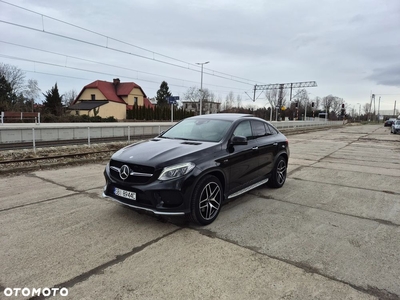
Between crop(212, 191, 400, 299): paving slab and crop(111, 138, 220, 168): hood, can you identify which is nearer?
crop(212, 191, 400, 299): paving slab

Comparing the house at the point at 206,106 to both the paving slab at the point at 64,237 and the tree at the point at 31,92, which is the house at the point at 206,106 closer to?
the tree at the point at 31,92

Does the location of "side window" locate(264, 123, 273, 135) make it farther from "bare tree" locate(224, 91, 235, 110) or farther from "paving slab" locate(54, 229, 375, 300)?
"bare tree" locate(224, 91, 235, 110)

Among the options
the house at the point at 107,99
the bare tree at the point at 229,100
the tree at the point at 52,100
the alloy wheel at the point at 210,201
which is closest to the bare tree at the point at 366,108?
the bare tree at the point at 229,100

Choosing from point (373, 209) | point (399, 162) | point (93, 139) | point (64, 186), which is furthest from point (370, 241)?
point (93, 139)

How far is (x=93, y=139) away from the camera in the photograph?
16.3 meters

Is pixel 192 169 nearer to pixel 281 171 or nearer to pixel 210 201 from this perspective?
pixel 210 201

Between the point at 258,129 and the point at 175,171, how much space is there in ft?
8.71

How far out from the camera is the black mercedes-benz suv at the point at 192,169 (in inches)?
146

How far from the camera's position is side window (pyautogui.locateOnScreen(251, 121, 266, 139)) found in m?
5.57

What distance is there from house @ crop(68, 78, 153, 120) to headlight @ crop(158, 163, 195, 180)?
168 feet

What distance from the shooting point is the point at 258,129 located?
18.8 feet

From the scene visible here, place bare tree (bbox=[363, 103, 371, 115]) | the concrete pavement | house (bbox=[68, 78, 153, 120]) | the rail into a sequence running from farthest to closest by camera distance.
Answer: bare tree (bbox=[363, 103, 371, 115]), house (bbox=[68, 78, 153, 120]), the rail, the concrete pavement

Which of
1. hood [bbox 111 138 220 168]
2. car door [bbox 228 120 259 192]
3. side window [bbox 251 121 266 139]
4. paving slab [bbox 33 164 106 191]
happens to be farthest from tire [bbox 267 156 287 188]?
paving slab [bbox 33 164 106 191]

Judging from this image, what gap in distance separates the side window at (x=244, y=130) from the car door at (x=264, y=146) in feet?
0.59
